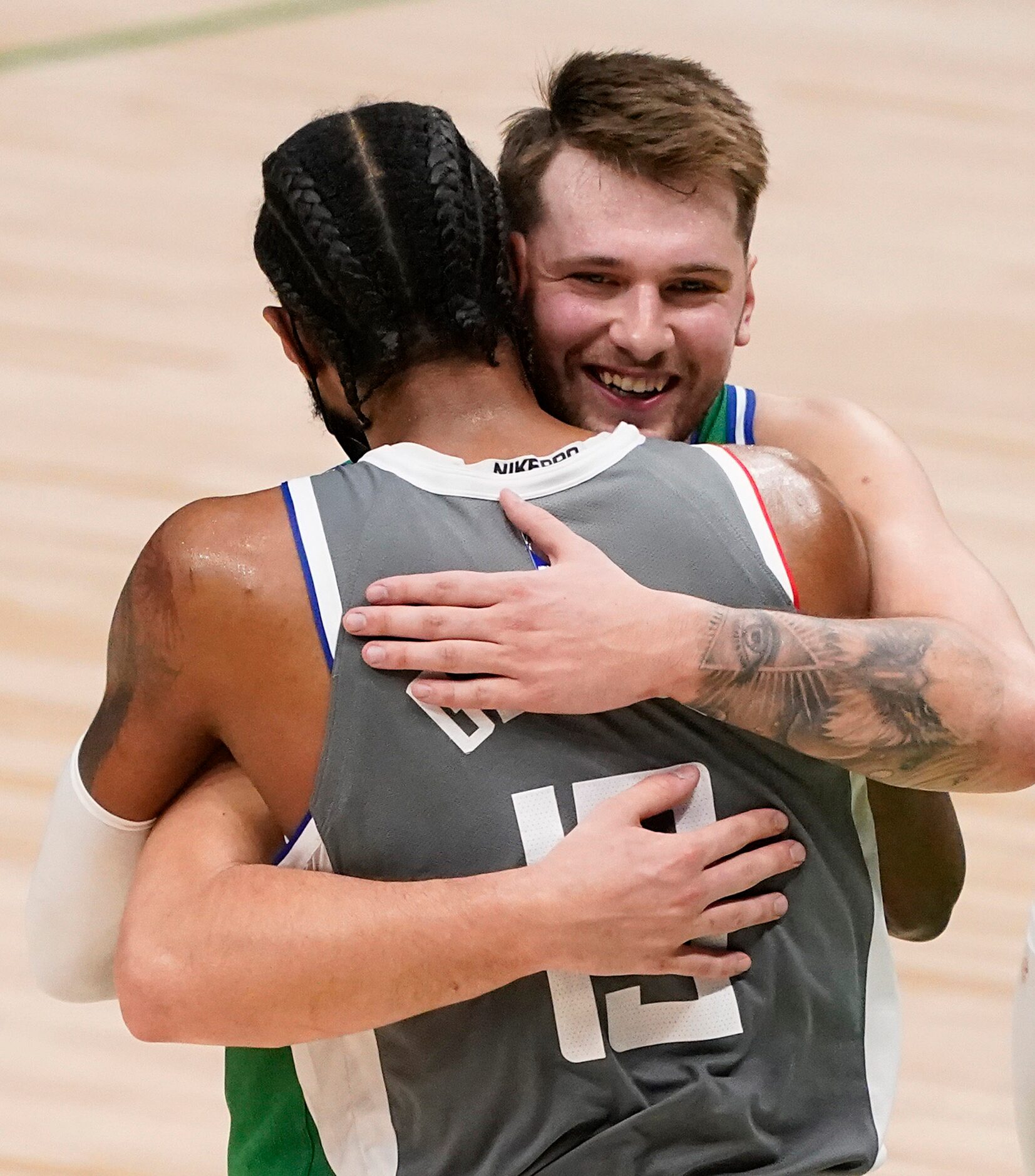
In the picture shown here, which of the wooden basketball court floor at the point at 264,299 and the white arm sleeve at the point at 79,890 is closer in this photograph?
the white arm sleeve at the point at 79,890

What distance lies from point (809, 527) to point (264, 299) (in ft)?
10.5

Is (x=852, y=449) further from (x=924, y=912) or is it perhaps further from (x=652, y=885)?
(x=652, y=885)

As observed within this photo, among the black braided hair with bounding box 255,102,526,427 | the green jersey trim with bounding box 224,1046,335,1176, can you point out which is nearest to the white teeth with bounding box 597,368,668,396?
the black braided hair with bounding box 255,102,526,427

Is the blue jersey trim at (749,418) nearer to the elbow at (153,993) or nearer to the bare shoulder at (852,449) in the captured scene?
the bare shoulder at (852,449)

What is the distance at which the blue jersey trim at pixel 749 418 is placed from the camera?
2506 millimetres

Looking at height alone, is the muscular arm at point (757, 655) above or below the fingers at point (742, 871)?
above

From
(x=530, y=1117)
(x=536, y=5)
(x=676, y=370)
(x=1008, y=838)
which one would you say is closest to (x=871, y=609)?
(x=676, y=370)

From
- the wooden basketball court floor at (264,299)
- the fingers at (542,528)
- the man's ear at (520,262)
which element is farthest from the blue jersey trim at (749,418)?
the wooden basketball court floor at (264,299)

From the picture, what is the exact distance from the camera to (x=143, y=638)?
1858mm

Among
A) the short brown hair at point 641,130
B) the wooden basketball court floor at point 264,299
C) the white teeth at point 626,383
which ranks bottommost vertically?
the wooden basketball court floor at point 264,299

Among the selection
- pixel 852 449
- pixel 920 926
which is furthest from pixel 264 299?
pixel 920 926

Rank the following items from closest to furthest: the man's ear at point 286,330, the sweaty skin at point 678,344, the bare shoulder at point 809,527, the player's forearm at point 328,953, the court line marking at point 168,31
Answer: the player's forearm at point 328,953 < the bare shoulder at point 809,527 < the man's ear at point 286,330 < the sweaty skin at point 678,344 < the court line marking at point 168,31

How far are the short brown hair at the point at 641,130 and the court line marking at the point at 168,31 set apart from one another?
3548 millimetres

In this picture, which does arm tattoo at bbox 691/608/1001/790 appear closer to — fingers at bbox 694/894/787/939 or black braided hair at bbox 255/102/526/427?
fingers at bbox 694/894/787/939
